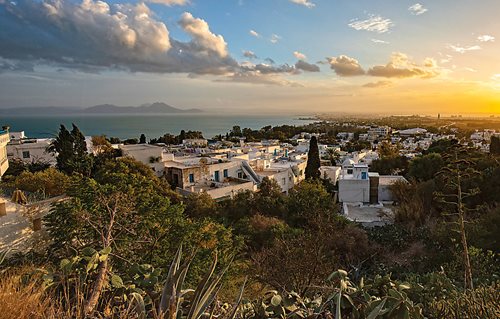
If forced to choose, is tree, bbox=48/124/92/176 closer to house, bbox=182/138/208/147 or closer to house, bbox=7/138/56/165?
house, bbox=7/138/56/165

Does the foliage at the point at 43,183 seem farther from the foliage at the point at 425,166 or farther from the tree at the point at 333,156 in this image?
the tree at the point at 333,156

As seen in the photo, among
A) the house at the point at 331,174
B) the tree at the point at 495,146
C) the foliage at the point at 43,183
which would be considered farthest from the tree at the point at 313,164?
the foliage at the point at 43,183

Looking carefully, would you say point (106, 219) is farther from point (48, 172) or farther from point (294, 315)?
point (48, 172)

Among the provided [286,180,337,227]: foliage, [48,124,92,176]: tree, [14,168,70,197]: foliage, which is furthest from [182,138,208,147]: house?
[14,168,70,197]: foliage

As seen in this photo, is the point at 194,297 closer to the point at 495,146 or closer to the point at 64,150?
the point at 64,150

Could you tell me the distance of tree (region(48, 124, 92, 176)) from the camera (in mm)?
15383

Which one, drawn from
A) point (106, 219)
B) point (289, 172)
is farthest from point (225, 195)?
point (106, 219)

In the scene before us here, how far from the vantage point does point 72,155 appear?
16.5 metres

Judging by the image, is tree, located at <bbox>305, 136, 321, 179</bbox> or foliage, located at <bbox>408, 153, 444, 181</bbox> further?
tree, located at <bbox>305, 136, 321, 179</bbox>

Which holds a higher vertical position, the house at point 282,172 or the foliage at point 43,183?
the foliage at point 43,183

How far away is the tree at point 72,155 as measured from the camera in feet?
50.5

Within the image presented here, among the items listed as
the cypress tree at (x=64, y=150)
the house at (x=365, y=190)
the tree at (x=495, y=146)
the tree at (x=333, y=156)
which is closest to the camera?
the cypress tree at (x=64, y=150)

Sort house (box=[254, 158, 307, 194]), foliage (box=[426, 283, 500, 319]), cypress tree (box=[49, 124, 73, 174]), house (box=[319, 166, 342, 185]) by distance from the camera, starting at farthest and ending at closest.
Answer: house (box=[319, 166, 342, 185]) → house (box=[254, 158, 307, 194]) → cypress tree (box=[49, 124, 73, 174]) → foliage (box=[426, 283, 500, 319])

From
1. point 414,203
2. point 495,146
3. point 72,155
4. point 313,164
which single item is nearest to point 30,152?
point 72,155
